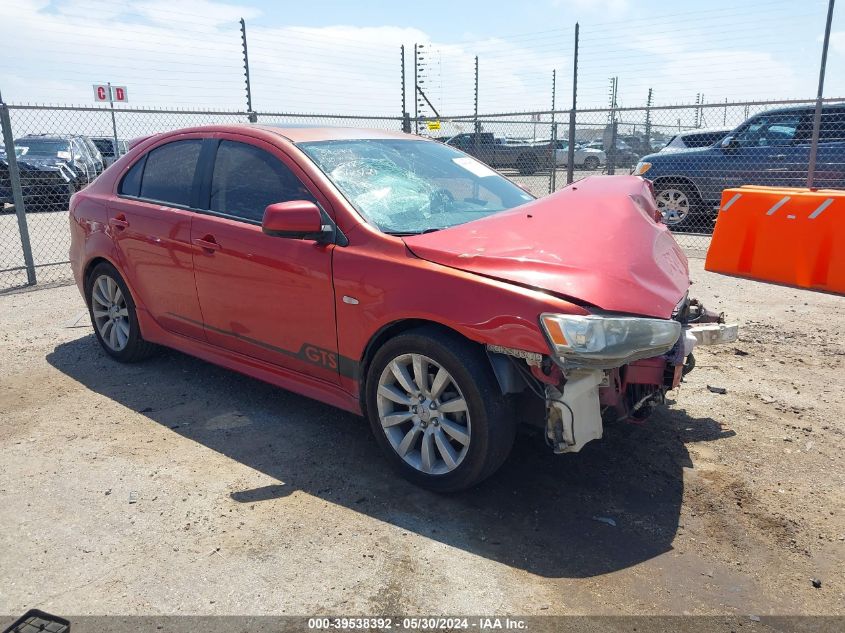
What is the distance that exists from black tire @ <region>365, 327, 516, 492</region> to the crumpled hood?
1.17ft

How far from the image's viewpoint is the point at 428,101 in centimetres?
1631

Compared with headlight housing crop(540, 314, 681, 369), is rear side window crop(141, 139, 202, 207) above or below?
above

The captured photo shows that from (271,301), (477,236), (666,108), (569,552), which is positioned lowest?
(569,552)

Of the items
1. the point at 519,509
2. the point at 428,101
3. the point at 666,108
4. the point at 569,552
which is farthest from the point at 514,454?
the point at 428,101

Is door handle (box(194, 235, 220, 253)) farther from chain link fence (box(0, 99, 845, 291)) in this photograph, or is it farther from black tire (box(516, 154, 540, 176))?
black tire (box(516, 154, 540, 176))

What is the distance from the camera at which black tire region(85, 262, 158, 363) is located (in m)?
4.79

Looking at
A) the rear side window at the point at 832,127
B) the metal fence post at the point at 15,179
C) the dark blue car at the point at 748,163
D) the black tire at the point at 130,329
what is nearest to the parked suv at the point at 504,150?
the dark blue car at the point at 748,163

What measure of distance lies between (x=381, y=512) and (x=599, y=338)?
4.16ft

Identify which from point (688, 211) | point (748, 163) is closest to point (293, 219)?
point (748, 163)

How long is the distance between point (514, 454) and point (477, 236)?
1205mm

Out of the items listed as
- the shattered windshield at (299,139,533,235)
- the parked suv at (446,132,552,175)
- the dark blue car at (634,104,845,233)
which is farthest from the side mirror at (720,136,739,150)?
the shattered windshield at (299,139,533,235)

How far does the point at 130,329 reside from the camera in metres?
4.84

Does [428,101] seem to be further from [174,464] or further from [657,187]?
[174,464]

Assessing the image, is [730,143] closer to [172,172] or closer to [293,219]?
[172,172]
